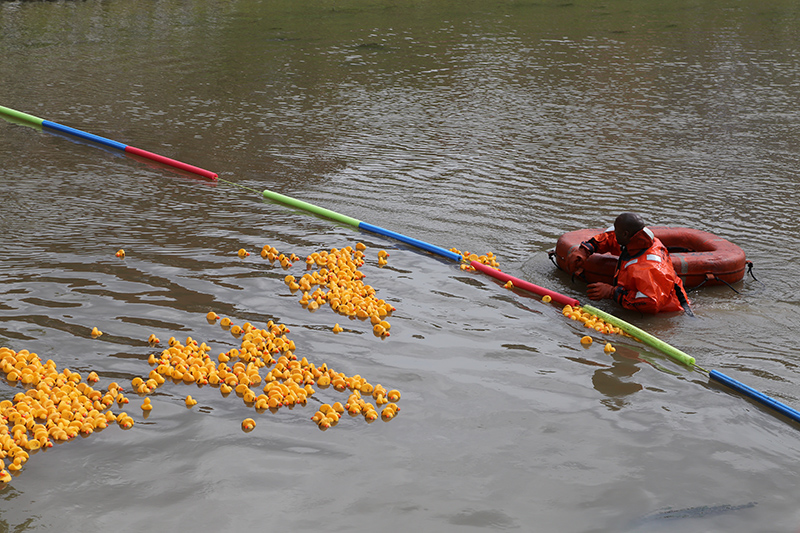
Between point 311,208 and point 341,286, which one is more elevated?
point 311,208

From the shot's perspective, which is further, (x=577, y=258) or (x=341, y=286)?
(x=577, y=258)

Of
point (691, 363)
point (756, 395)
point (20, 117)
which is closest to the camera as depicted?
point (756, 395)

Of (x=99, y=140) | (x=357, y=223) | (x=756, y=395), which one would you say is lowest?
(x=756, y=395)

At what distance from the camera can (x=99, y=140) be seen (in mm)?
12750

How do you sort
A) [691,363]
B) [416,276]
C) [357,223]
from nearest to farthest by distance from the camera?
[691,363], [416,276], [357,223]

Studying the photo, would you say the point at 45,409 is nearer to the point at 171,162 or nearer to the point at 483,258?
the point at 483,258

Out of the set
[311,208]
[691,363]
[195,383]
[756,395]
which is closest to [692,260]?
[691,363]

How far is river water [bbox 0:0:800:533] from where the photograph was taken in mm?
5168

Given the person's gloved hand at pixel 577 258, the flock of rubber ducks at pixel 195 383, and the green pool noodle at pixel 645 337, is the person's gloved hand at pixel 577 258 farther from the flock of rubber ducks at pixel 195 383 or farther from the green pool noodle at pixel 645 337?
Answer: the flock of rubber ducks at pixel 195 383

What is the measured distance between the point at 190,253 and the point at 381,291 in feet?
7.56

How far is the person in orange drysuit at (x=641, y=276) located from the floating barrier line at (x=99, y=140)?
6284 millimetres

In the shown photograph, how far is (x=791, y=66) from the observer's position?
19094 mm

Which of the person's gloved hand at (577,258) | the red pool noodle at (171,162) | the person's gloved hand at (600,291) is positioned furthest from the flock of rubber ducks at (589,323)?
the red pool noodle at (171,162)

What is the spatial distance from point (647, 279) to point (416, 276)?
2.49 m
